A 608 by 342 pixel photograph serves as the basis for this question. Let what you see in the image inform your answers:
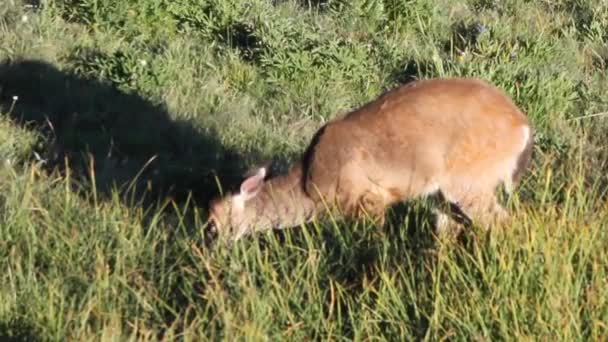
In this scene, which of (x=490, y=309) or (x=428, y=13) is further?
(x=428, y=13)

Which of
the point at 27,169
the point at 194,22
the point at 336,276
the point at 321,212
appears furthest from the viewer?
the point at 194,22

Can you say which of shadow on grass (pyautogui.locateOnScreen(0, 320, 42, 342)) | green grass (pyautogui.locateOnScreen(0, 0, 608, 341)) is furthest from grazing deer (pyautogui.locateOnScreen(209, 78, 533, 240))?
shadow on grass (pyautogui.locateOnScreen(0, 320, 42, 342))

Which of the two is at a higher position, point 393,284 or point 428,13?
point 393,284

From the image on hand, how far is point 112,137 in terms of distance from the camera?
1088 cm

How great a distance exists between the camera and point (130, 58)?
11648mm

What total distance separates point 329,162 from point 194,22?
4.00 m

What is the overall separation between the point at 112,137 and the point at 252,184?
86.8 inches

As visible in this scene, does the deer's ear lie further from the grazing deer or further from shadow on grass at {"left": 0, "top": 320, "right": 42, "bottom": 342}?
shadow on grass at {"left": 0, "top": 320, "right": 42, "bottom": 342}

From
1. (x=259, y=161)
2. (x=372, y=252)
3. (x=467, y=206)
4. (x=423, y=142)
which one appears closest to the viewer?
(x=372, y=252)

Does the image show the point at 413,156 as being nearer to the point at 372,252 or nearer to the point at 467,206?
the point at 467,206

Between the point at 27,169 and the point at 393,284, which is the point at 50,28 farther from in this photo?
the point at 393,284

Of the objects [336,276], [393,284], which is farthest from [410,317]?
[336,276]

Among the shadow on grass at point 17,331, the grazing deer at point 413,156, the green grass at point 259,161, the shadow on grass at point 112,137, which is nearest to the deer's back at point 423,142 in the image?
the grazing deer at point 413,156

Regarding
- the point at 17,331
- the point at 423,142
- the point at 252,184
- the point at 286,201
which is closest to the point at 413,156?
the point at 423,142
